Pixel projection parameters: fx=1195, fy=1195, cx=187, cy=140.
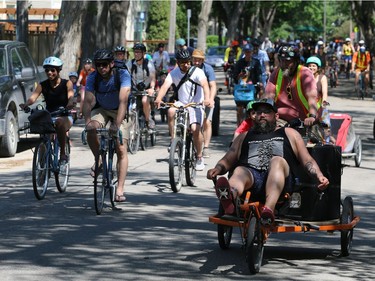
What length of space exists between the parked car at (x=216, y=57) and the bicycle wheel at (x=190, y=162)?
5263cm

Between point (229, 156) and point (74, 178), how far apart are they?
6.82 meters

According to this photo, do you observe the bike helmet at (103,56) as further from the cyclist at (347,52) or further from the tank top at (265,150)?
the cyclist at (347,52)

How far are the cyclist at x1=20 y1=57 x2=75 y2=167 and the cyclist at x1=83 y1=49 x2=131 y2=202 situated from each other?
4.48 ft

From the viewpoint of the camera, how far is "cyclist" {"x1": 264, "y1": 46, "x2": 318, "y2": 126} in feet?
44.9

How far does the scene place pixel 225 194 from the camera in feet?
30.5

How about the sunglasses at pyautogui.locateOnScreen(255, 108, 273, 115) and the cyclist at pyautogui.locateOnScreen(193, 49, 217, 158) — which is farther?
the cyclist at pyautogui.locateOnScreen(193, 49, 217, 158)

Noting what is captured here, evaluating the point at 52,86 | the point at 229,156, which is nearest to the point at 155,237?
the point at 229,156

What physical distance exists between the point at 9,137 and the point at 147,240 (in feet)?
29.6

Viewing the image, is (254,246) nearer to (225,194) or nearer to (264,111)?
(225,194)

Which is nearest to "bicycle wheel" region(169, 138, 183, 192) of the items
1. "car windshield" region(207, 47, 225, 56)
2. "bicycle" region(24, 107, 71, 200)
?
"bicycle" region(24, 107, 71, 200)

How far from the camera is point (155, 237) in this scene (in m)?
11.0

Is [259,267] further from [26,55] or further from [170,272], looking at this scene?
[26,55]

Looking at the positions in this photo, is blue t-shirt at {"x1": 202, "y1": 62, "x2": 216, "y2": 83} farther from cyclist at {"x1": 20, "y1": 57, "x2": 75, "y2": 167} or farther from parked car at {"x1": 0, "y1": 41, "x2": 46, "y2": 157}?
cyclist at {"x1": 20, "y1": 57, "x2": 75, "y2": 167}

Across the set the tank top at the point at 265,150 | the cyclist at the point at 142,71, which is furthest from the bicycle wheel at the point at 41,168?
the cyclist at the point at 142,71
